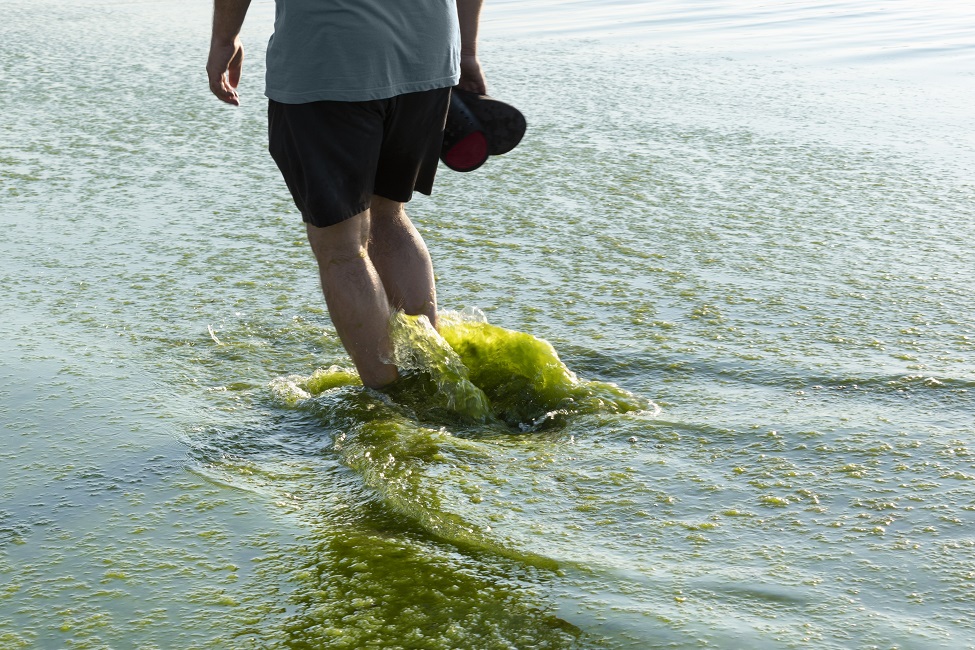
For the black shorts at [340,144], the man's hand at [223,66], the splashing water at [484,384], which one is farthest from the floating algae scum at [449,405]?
the man's hand at [223,66]

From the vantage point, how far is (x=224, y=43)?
2.89 m

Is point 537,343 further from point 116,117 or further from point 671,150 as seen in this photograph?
point 116,117

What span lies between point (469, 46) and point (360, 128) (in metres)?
0.62

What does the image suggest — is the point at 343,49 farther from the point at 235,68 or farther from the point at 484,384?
the point at 484,384

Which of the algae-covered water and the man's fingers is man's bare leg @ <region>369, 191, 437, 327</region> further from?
the man's fingers

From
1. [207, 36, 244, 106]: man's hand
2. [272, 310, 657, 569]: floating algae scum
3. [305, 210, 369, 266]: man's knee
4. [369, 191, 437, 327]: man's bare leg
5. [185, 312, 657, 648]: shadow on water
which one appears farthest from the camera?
[369, 191, 437, 327]: man's bare leg

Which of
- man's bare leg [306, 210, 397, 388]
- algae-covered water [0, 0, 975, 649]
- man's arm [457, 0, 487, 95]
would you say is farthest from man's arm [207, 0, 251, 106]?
algae-covered water [0, 0, 975, 649]

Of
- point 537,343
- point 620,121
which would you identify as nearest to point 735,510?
point 537,343

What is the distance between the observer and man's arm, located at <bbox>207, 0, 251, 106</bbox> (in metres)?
2.81

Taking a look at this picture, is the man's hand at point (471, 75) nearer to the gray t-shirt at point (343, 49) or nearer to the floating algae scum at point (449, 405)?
the gray t-shirt at point (343, 49)

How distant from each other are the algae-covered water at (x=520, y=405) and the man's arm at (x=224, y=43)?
0.74m

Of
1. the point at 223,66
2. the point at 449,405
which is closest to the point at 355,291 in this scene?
the point at 449,405

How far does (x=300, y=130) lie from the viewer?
2686 mm

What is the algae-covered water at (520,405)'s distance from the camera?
1.97 m
